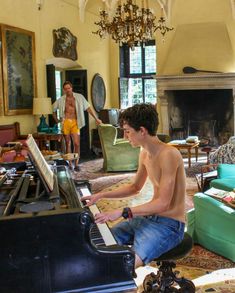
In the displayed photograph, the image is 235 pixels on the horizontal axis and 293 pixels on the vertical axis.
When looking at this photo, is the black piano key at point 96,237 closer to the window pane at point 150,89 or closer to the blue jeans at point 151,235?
the blue jeans at point 151,235

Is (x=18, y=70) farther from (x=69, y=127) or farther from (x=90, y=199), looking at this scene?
(x=90, y=199)

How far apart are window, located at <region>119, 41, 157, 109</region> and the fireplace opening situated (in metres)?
0.94

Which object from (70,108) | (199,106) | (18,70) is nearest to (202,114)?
(199,106)

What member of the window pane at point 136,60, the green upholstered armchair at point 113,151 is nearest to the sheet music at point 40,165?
the green upholstered armchair at point 113,151

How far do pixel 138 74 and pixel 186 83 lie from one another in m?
1.78

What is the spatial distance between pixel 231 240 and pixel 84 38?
689 centimetres

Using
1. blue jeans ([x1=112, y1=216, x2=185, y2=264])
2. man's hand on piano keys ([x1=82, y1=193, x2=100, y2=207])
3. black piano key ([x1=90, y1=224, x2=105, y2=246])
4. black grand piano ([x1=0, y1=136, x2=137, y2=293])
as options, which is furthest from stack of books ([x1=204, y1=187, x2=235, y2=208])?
black grand piano ([x1=0, y1=136, x2=137, y2=293])

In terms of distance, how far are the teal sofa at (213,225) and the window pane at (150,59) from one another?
7.33m

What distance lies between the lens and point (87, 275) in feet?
4.95

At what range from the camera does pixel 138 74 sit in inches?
424

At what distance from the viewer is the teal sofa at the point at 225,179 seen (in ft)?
13.7

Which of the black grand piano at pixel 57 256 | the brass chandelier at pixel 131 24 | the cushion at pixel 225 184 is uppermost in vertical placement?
the brass chandelier at pixel 131 24

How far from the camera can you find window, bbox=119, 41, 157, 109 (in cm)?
1062

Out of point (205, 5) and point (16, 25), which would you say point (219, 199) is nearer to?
point (16, 25)
